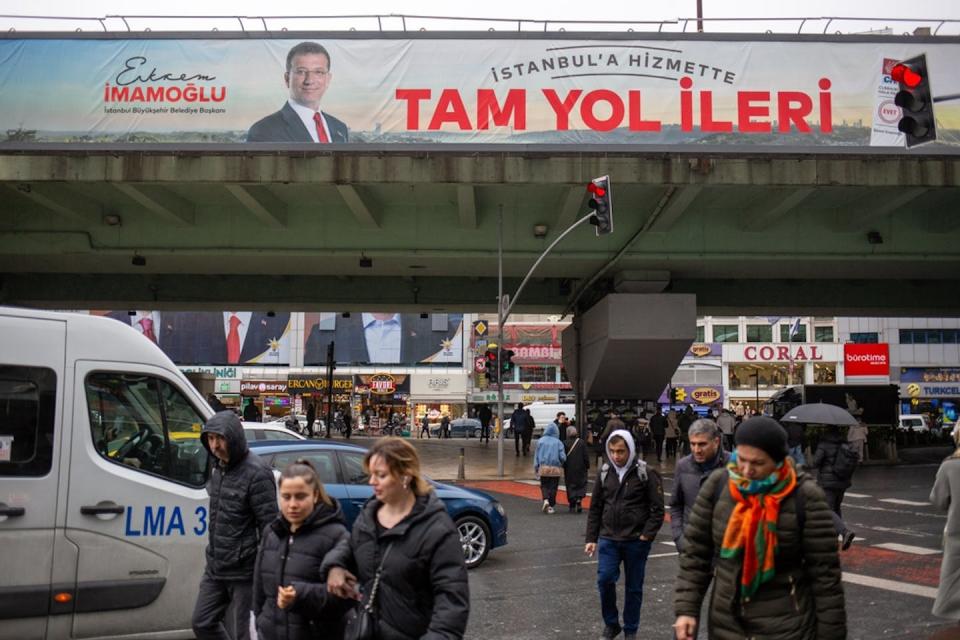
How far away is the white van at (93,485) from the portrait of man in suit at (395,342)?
6218cm

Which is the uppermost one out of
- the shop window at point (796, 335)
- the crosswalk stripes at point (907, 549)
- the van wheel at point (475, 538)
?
the shop window at point (796, 335)

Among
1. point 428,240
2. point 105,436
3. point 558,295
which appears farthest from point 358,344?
point 105,436

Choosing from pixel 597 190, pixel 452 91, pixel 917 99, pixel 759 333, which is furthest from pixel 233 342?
pixel 917 99

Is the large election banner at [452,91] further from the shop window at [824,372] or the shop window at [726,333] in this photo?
the shop window at [824,372]

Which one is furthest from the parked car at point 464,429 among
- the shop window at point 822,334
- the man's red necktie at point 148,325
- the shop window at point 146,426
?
the shop window at point 146,426

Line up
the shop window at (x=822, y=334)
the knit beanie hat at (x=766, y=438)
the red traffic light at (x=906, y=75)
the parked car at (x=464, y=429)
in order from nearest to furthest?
the knit beanie hat at (x=766, y=438) → the red traffic light at (x=906, y=75) → the parked car at (x=464, y=429) → the shop window at (x=822, y=334)

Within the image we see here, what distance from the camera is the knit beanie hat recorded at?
11.2ft

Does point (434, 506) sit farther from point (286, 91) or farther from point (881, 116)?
point (881, 116)

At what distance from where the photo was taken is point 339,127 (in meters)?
19.1

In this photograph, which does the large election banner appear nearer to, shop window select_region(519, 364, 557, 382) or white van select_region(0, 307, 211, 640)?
white van select_region(0, 307, 211, 640)

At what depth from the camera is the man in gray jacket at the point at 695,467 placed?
19.4 feet

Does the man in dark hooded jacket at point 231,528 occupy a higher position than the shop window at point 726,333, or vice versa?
the shop window at point 726,333

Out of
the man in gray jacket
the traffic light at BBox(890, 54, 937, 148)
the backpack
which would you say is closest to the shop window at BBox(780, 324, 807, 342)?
the traffic light at BBox(890, 54, 937, 148)

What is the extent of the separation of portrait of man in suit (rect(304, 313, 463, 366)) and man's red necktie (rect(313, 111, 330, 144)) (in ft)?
161
